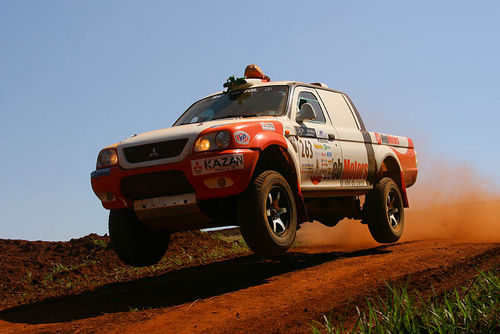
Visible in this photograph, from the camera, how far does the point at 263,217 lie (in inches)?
241

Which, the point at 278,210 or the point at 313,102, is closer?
the point at 278,210

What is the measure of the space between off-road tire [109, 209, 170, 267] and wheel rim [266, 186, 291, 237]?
170 cm

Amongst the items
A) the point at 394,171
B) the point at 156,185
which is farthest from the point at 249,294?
the point at 394,171

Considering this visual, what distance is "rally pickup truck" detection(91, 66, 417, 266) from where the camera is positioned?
242 inches

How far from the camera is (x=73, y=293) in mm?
7402

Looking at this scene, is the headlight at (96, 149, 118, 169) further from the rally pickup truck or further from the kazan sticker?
the kazan sticker

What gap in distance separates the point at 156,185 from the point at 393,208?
429cm

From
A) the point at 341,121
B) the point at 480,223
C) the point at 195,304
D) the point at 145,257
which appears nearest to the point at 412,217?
the point at 480,223

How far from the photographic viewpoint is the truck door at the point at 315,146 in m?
7.23

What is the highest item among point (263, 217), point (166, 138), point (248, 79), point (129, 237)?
point (248, 79)

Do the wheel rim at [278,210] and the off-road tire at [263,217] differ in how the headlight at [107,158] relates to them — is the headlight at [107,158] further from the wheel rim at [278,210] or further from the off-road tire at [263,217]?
the wheel rim at [278,210]

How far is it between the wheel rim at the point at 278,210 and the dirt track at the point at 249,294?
1.74ft

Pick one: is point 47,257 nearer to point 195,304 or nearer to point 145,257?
point 145,257

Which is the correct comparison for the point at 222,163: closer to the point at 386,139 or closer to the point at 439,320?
the point at 439,320
